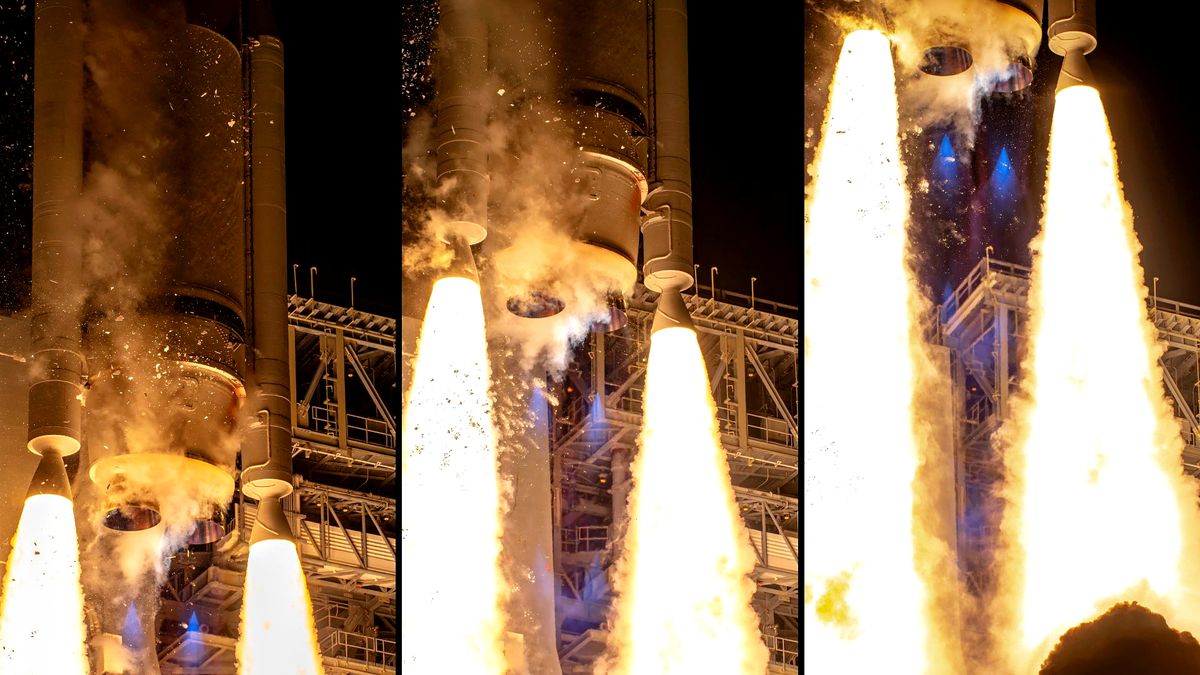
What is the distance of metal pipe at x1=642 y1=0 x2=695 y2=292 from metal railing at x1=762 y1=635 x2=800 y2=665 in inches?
495

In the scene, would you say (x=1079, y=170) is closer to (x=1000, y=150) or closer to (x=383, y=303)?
(x=1000, y=150)

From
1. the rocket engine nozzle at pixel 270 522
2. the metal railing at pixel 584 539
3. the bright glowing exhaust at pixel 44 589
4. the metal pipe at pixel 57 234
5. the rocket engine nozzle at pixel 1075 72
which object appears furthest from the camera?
the metal railing at pixel 584 539

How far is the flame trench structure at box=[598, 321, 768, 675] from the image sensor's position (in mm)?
24547

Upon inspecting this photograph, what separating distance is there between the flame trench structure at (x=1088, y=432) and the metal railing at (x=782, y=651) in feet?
35.6

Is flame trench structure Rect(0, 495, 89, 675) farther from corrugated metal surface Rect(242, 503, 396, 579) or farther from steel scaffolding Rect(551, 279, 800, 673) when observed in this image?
corrugated metal surface Rect(242, 503, 396, 579)

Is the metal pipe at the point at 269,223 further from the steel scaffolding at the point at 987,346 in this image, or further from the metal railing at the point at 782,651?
the metal railing at the point at 782,651

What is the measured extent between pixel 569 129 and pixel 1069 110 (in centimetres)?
495

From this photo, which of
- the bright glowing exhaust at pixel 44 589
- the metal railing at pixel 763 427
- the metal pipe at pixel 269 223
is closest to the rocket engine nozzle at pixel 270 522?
the metal pipe at pixel 269 223

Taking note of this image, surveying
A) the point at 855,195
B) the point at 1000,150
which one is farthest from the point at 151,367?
the point at 1000,150

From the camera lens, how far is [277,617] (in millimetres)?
26469

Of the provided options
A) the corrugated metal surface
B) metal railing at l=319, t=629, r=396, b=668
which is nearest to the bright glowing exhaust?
the corrugated metal surface

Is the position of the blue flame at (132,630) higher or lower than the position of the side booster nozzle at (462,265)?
lower

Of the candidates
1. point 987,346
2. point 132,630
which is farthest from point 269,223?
point 987,346

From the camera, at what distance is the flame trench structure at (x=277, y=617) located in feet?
85.9
